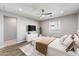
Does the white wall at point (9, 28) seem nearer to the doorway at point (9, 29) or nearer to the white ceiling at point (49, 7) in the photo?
the doorway at point (9, 29)

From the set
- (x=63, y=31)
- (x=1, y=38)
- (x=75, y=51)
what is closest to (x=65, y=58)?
(x=75, y=51)

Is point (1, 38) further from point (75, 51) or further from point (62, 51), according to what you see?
point (75, 51)

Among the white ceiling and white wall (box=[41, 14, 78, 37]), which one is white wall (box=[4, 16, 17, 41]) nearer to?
the white ceiling

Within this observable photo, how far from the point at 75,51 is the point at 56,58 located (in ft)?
1.49

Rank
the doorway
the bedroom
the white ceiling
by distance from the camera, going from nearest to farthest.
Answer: the bedroom → the white ceiling → the doorway

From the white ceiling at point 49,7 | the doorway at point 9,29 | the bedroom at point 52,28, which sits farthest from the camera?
the doorway at point 9,29

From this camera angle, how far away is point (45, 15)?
3.09 metres

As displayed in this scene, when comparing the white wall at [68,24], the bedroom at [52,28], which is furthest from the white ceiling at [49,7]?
the white wall at [68,24]

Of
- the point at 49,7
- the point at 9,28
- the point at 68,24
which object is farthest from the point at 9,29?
the point at 68,24

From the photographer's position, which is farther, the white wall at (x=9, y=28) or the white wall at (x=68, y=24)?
the white wall at (x=9, y=28)

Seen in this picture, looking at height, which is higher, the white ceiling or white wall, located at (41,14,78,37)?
the white ceiling

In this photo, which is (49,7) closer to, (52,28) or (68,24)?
(52,28)

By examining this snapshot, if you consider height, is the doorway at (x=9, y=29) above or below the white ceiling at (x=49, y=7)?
below

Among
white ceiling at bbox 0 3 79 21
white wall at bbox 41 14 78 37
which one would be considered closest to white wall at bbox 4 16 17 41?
white ceiling at bbox 0 3 79 21
